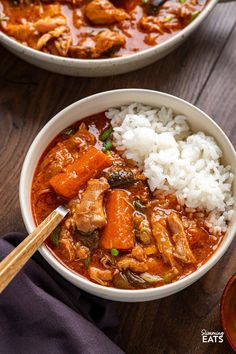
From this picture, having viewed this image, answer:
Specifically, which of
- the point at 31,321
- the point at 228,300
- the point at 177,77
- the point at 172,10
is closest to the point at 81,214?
the point at 31,321

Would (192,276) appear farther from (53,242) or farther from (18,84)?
(18,84)

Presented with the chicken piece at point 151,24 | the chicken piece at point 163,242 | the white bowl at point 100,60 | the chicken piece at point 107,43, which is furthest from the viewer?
the chicken piece at point 151,24

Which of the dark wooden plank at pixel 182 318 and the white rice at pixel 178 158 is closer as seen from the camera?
the white rice at pixel 178 158

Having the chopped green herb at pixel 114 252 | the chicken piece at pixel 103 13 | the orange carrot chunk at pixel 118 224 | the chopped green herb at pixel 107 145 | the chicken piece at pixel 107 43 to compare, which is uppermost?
the chicken piece at pixel 103 13

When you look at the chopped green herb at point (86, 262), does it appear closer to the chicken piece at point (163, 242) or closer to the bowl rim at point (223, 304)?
the chicken piece at point (163, 242)

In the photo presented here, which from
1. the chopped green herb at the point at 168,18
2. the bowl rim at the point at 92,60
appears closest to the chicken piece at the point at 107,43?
the bowl rim at the point at 92,60

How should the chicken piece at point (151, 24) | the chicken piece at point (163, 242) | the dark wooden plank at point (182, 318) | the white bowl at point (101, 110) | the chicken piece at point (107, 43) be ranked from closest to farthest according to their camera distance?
the white bowl at point (101, 110) < the chicken piece at point (163, 242) < the dark wooden plank at point (182, 318) < the chicken piece at point (107, 43) < the chicken piece at point (151, 24)
